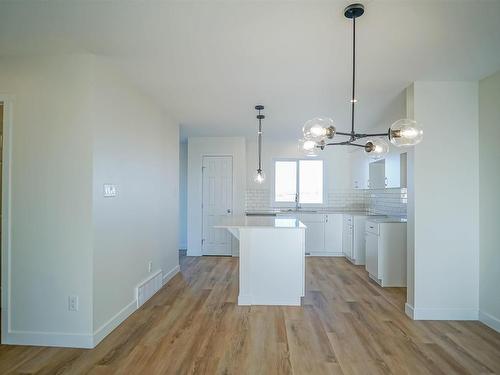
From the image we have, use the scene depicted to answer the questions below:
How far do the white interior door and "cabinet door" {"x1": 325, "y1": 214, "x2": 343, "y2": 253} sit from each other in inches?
80.7

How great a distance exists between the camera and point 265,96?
3625mm

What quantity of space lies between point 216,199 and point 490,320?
4664 mm

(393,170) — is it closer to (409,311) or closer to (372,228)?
(372,228)

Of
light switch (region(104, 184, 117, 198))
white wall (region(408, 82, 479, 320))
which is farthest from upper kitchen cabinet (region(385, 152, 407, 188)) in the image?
light switch (region(104, 184, 117, 198))

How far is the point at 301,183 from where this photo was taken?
687cm

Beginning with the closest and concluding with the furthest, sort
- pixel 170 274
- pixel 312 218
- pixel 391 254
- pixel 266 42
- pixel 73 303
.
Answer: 1. pixel 266 42
2. pixel 73 303
3. pixel 391 254
4. pixel 170 274
5. pixel 312 218

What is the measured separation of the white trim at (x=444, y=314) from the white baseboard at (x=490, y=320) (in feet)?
0.17

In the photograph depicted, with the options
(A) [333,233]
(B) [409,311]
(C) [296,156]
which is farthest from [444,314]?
(C) [296,156]

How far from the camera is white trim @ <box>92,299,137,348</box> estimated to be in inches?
102

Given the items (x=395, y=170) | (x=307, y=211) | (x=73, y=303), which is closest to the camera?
(x=73, y=303)

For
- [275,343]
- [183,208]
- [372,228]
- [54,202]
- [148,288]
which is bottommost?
[275,343]

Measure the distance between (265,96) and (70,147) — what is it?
85.4 inches

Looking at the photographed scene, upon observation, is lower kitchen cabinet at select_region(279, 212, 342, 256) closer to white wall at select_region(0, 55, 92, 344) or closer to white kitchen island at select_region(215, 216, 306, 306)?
white kitchen island at select_region(215, 216, 306, 306)

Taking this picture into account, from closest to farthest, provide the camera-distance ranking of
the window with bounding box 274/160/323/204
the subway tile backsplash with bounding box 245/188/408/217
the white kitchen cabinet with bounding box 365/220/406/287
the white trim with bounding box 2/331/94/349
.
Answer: the white trim with bounding box 2/331/94/349, the white kitchen cabinet with bounding box 365/220/406/287, the subway tile backsplash with bounding box 245/188/408/217, the window with bounding box 274/160/323/204
